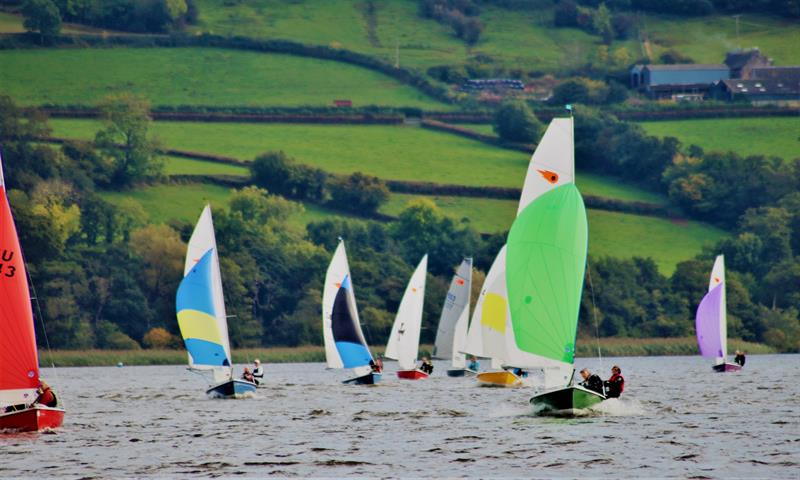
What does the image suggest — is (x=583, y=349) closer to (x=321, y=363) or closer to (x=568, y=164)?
(x=321, y=363)

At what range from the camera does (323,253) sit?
144000 mm

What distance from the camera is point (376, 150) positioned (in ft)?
627

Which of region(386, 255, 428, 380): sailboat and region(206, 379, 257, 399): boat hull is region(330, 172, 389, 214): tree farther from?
region(206, 379, 257, 399): boat hull

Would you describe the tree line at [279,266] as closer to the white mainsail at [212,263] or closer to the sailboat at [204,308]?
the white mainsail at [212,263]

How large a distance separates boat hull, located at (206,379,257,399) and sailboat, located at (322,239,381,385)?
32.4 feet

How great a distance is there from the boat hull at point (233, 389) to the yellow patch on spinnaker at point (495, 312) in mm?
10387

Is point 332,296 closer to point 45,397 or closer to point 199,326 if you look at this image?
point 199,326

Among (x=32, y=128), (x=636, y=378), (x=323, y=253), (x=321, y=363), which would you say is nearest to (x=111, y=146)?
(x=32, y=128)

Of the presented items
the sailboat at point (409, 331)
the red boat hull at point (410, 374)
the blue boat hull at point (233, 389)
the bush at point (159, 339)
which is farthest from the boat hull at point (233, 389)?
the bush at point (159, 339)

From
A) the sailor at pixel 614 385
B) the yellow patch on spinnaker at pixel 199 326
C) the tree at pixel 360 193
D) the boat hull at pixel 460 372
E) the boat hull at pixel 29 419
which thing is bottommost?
the boat hull at pixel 460 372

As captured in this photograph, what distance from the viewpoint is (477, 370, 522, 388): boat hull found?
7075 cm

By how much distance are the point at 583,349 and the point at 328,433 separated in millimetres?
73636

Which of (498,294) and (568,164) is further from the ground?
(568,164)

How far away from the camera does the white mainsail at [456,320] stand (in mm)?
82000
